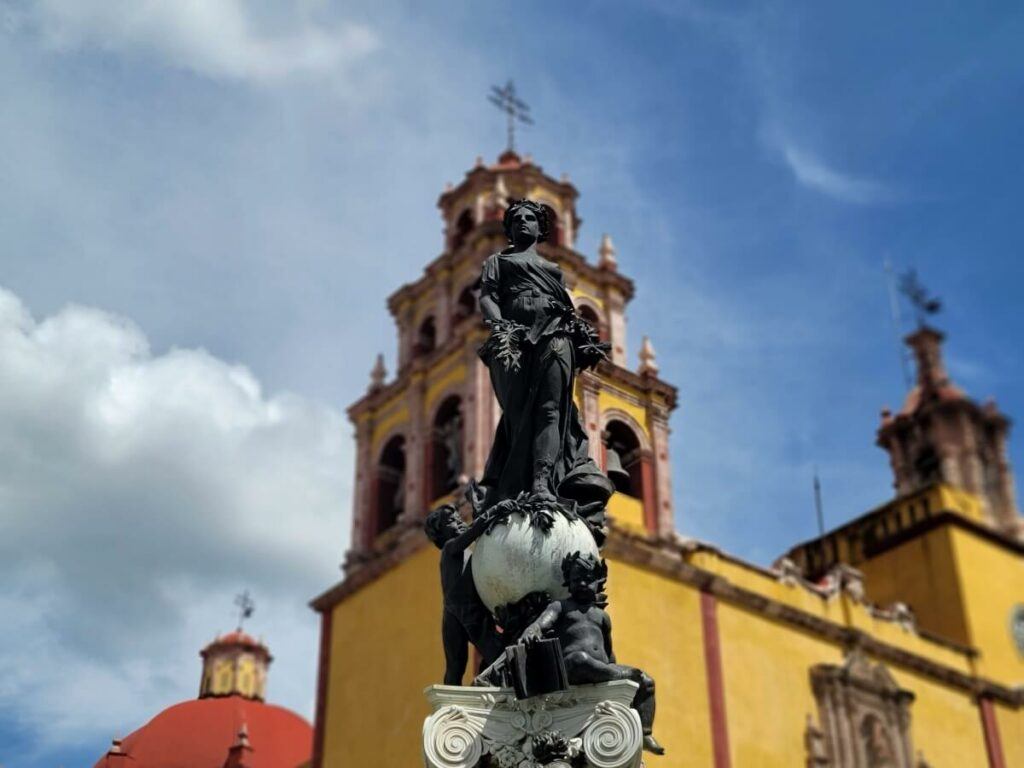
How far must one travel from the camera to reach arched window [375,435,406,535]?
19.7 meters

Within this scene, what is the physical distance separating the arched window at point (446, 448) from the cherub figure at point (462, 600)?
13683 mm

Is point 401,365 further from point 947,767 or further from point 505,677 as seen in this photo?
point 505,677

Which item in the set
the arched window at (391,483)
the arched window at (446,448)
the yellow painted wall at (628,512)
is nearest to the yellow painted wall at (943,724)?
the yellow painted wall at (628,512)

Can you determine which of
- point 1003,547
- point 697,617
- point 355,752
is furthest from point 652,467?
point 1003,547

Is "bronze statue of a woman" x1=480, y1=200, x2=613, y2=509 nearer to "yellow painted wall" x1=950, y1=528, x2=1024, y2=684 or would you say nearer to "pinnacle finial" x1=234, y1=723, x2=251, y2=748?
"pinnacle finial" x1=234, y1=723, x2=251, y2=748

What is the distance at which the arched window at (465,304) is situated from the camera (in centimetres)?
2000

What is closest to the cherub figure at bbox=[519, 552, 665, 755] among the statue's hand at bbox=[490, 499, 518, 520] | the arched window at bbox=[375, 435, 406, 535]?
the statue's hand at bbox=[490, 499, 518, 520]

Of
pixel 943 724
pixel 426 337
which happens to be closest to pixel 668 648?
pixel 943 724

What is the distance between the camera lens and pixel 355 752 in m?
17.9

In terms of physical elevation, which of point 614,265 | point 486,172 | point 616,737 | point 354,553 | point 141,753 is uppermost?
point 486,172

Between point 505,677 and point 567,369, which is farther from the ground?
point 567,369

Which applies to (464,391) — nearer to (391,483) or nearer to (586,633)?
(391,483)

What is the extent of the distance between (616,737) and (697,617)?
14017 millimetres

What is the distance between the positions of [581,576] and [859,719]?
16057 mm
